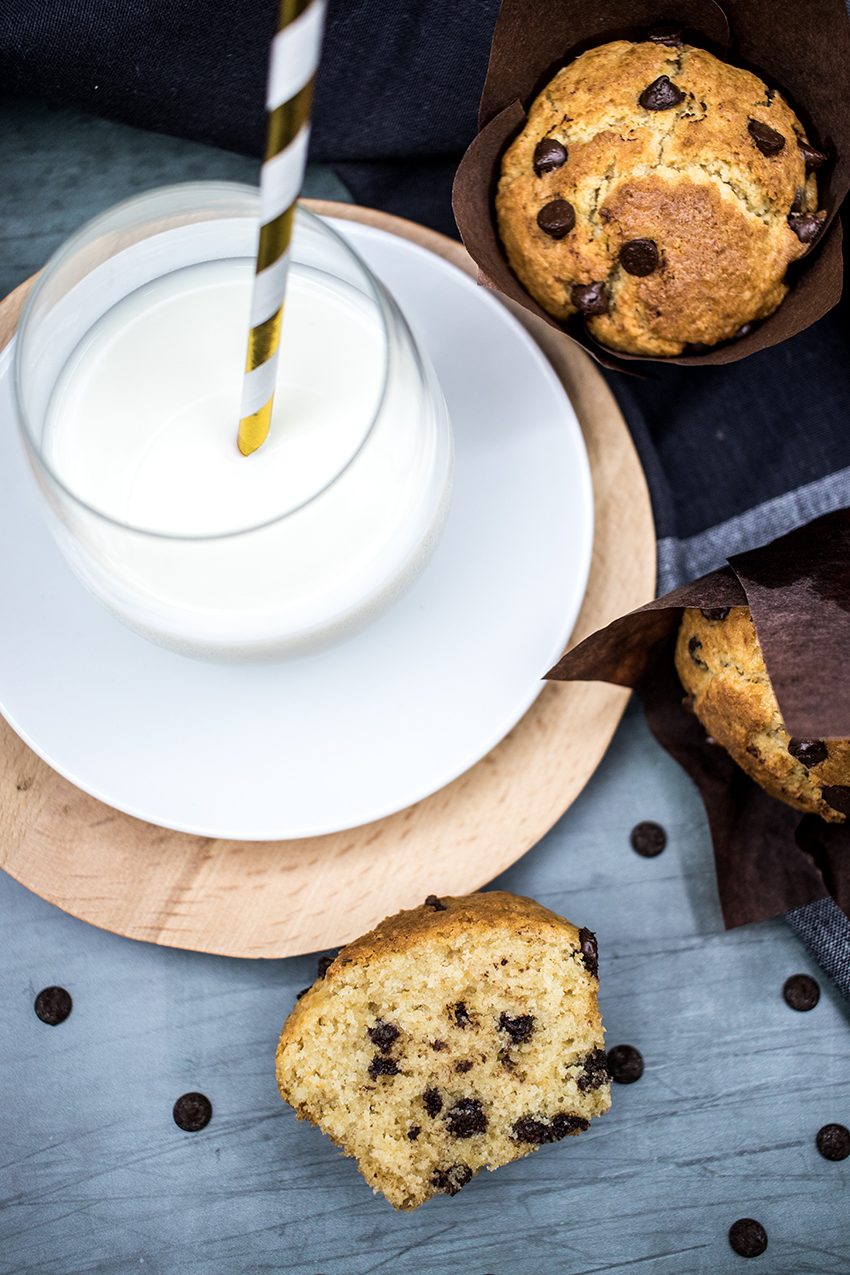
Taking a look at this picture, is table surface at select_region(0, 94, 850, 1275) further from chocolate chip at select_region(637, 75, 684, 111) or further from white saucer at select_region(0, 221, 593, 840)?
chocolate chip at select_region(637, 75, 684, 111)

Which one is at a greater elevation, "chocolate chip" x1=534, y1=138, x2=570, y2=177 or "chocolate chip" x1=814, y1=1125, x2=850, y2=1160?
"chocolate chip" x1=534, y1=138, x2=570, y2=177

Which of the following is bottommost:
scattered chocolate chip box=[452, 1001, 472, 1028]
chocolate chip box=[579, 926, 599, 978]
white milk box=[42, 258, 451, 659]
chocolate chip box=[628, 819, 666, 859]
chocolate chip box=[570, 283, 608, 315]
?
scattered chocolate chip box=[452, 1001, 472, 1028]

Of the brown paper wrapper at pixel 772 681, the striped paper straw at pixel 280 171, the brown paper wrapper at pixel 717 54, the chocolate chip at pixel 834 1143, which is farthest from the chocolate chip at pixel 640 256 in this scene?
the chocolate chip at pixel 834 1143

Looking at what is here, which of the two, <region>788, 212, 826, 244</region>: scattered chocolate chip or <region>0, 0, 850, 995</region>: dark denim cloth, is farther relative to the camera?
<region>0, 0, 850, 995</region>: dark denim cloth

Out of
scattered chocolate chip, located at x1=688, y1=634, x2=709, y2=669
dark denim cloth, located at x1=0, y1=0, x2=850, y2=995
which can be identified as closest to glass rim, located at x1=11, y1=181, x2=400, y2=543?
dark denim cloth, located at x1=0, y1=0, x2=850, y2=995

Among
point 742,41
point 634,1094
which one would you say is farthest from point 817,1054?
point 742,41

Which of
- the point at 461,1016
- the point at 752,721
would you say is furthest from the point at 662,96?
the point at 461,1016
